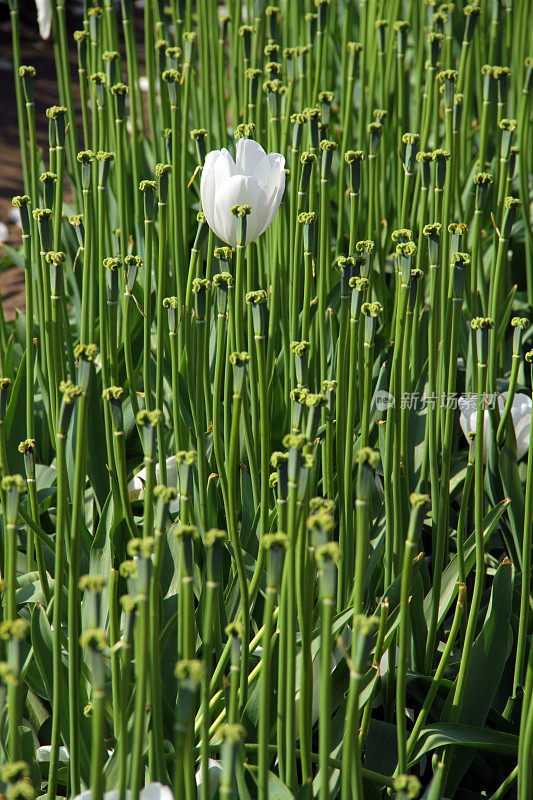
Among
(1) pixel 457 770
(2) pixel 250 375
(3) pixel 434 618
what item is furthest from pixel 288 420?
(1) pixel 457 770

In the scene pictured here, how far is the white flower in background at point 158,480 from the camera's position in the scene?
1.03 metres

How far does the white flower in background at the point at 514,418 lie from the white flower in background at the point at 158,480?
0.37 m

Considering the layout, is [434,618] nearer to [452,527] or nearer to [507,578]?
[507,578]

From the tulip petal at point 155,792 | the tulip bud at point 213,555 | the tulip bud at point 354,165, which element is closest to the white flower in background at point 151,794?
the tulip petal at point 155,792

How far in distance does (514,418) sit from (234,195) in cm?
47

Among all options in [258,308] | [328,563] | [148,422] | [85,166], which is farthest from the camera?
[85,166]

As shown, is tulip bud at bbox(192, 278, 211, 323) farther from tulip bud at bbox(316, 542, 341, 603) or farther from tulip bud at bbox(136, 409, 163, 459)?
tulip bud at bbox(316, 542, 341, 603)

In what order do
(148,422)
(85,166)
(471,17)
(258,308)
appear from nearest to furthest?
(148,422), (258,308), (85,166), (471,17)

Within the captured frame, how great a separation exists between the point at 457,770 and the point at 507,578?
0.63 ft

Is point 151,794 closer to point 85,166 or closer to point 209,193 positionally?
point 209,193

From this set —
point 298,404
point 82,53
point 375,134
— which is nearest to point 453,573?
point 298,404

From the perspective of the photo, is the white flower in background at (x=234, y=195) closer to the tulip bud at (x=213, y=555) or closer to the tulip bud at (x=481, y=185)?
the tulip bud at (x=481, y=185)

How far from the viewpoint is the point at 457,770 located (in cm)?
79

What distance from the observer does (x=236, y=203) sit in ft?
2.89
